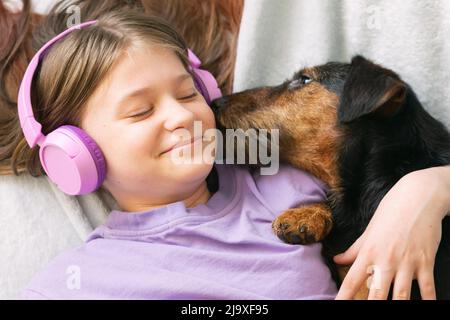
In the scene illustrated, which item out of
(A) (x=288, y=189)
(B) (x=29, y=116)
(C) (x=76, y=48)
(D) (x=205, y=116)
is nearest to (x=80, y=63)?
(C) (x=76, y=48)

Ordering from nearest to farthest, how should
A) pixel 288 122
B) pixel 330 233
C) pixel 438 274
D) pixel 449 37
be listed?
1. pixel 438 274
2. pixel 330 233
3. pixel 288 122
4. pixel 449 37

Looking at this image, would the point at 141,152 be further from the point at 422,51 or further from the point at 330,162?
the point at 422,51

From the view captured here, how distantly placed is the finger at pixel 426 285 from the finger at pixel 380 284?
0.23 feet

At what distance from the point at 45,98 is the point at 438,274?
3.66ft

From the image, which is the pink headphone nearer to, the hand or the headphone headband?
the headphone headband

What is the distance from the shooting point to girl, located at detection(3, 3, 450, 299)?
4.25 ft

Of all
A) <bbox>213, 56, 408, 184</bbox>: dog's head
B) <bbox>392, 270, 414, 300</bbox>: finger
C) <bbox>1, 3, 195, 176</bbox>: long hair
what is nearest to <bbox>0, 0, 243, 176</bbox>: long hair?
<bbox>1, 3, 195, 176</bbox>: long hair

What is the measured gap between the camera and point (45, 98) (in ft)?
4.73

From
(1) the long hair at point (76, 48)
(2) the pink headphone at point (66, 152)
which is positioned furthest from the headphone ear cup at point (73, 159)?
(1) the long hair at point (76, 48)

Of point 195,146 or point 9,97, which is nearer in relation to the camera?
point 195,146

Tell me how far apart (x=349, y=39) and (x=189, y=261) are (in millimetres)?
1018

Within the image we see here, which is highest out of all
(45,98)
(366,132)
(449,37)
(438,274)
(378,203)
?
(449,37)

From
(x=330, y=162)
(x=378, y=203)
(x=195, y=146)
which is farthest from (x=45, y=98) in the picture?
(x=378, y=203)
